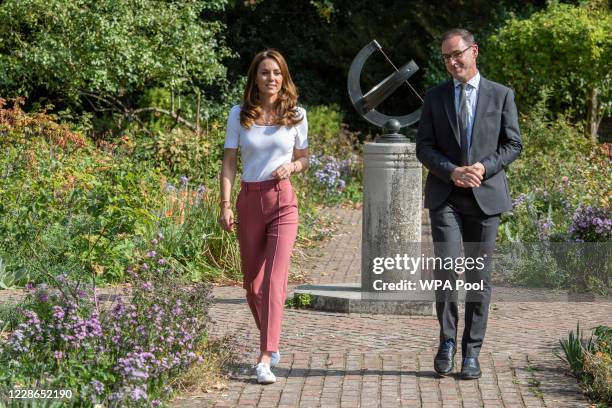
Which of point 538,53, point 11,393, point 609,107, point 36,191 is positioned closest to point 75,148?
point 36,191

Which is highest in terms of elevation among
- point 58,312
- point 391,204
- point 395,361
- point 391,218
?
point 391,204

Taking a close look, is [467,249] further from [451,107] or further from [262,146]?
[262,146]

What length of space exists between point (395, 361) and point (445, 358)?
52 cm

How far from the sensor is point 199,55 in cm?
1741

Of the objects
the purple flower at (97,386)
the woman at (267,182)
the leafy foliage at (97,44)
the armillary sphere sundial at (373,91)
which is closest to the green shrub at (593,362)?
the woman at (267,182)

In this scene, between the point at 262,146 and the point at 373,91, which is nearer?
the point at 262,146

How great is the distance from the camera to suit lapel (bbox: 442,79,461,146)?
6.18m

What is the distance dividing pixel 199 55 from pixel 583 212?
8917 mm

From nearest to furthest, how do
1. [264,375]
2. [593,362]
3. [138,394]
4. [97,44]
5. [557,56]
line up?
[138,394] < [593,362] < [264,375] < [97,44] < [557,56]

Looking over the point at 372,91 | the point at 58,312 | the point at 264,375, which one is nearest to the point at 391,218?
the point at 372,91

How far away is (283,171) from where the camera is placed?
19.9 ft

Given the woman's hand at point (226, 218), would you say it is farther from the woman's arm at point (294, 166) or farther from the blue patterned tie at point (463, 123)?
the blue patterned tie at point (463, 123)

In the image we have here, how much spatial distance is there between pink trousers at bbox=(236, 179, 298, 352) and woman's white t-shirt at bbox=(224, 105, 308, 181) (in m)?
0.07

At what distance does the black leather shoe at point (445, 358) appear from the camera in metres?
6.16
